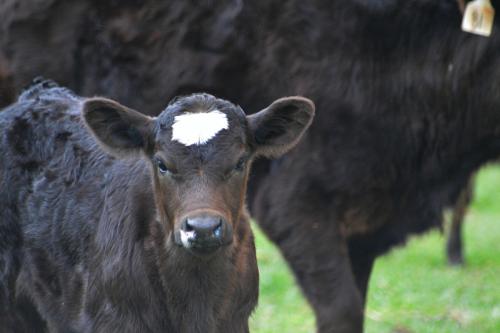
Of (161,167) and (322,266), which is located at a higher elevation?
(161,167)

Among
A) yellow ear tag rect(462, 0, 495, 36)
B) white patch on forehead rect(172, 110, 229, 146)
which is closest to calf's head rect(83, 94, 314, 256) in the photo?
white patch on forehead rect(172, 110, 229, 146)

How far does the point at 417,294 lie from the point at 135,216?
13.5 feet

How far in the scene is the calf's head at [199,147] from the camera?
16.4ft

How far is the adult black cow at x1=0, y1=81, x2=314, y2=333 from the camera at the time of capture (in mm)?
5199

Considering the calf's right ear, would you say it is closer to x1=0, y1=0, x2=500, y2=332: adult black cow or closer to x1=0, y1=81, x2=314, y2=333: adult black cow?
x1=0, y1=81, x2=314, y2=333: adult black cow

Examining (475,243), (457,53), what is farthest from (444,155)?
(475,243)

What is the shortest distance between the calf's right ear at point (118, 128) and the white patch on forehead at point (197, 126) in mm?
212

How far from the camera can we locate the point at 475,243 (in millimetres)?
11836

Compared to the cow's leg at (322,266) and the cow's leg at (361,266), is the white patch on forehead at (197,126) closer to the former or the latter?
the cow's leg at (322,266)

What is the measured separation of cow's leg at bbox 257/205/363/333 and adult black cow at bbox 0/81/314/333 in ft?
4.00

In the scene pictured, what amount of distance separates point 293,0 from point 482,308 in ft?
9.92

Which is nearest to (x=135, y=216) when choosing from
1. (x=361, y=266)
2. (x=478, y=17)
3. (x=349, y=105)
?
(x=349, y=105)

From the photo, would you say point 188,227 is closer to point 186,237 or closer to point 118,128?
point 186,237

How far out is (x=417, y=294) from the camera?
30.2ft
